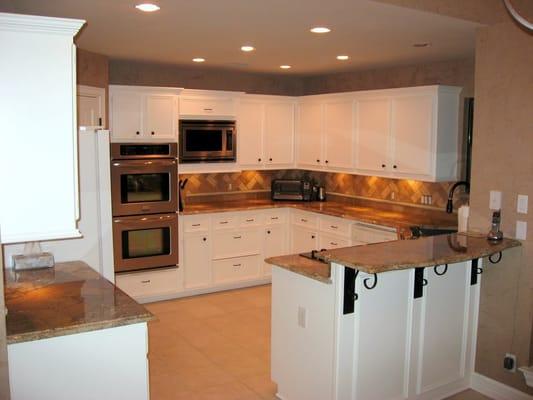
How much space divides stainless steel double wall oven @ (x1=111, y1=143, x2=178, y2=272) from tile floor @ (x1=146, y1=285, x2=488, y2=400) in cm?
58

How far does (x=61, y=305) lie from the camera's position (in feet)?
8.75

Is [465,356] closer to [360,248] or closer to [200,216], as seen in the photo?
[360,248]

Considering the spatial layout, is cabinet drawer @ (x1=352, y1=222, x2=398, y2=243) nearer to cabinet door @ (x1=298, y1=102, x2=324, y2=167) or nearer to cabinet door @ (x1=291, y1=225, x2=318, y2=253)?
cabinet door @ (x1=291, y1=225, x2=318, y2=253)

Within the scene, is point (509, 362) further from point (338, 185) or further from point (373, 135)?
point (338, 185)

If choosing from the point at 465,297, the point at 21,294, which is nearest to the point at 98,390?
the point at 21,294

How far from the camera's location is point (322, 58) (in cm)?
529

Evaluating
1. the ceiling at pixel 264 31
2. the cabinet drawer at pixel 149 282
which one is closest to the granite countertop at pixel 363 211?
the cabinet drawer at pixel 149 282

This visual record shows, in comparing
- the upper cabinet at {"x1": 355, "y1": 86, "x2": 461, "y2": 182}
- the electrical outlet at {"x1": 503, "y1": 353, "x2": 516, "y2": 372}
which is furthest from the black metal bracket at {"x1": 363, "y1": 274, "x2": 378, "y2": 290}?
the upper cabinet at {"x1": 355, "y1": 86, "x2": 461, "y2": 182}

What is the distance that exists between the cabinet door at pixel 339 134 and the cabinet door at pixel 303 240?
83cm

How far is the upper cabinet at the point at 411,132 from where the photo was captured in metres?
5.15

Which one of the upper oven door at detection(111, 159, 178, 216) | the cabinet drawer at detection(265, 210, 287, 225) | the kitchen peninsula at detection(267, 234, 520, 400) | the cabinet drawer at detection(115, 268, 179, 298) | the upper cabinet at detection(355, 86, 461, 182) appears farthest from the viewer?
the cabinet drawer at detection(265, 210, 287, 225)

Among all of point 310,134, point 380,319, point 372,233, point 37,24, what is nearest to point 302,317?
point 380,319

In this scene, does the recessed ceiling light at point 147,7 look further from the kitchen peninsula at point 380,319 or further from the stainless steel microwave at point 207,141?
the stainless steel microwave at point 207,141

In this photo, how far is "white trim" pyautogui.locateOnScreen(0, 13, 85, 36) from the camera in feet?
7.52
